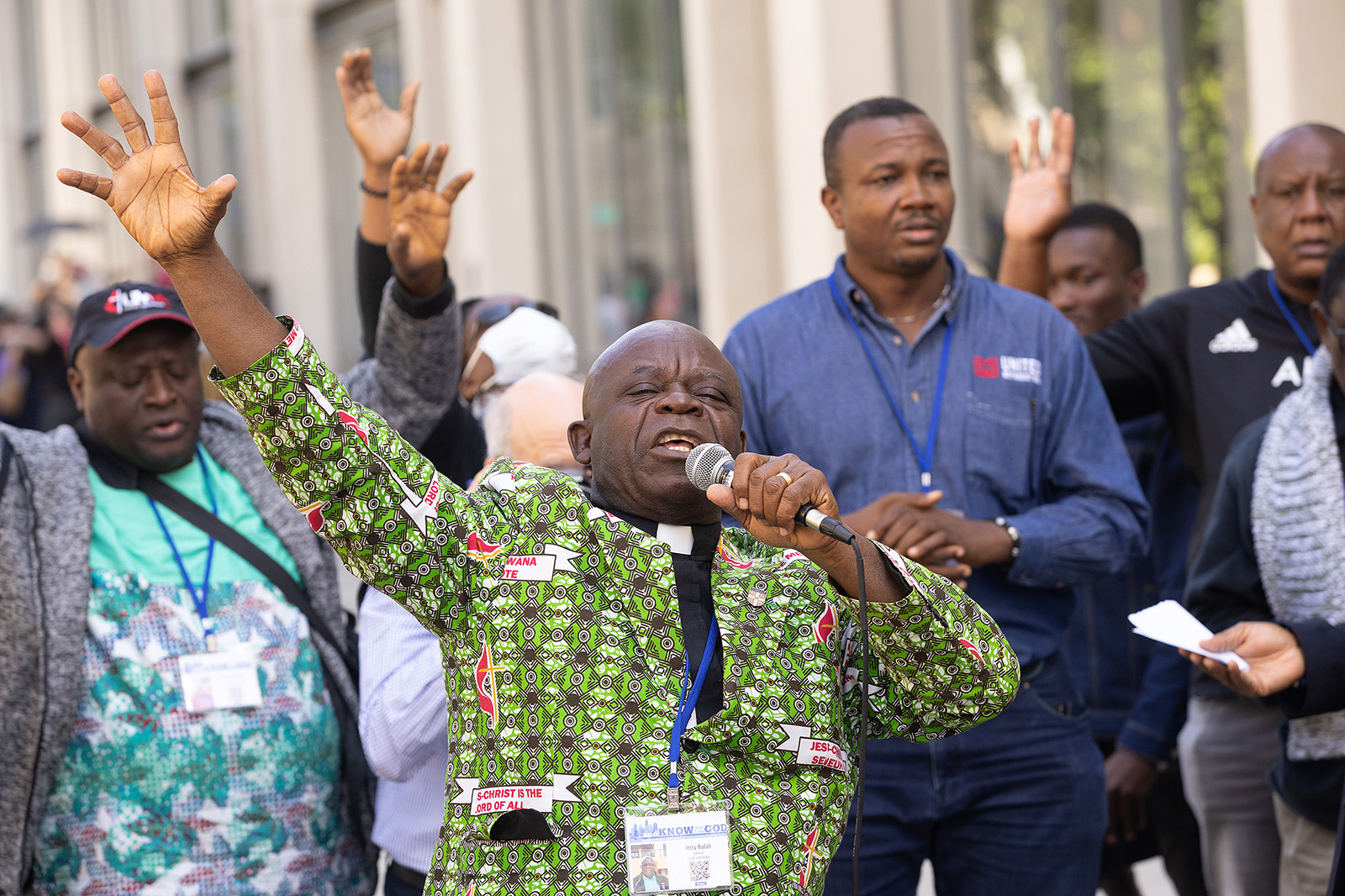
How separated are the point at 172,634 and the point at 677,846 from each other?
1657mm

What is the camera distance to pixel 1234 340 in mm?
4457

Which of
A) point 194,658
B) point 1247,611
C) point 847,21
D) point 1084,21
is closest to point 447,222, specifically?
point 194,658

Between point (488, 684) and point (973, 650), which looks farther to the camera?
point (973, 650)

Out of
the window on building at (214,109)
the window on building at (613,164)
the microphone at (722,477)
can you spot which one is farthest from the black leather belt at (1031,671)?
the window on building at (214,109)

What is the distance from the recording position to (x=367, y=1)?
14.0m

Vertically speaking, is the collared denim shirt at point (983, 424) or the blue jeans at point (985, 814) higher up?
the collared denim shirt at point (983, 424)

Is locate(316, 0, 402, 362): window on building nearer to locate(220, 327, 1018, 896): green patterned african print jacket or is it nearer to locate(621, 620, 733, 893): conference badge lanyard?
locate(220, 327, 1018, 896): green patterned african print jacket

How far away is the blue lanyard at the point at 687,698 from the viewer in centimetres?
247

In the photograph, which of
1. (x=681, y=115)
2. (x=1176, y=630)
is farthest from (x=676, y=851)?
(x=681, y=115)

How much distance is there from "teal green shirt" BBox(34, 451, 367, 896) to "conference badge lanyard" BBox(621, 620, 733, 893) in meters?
1.44

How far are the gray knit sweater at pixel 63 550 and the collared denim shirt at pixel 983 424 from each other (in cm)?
81

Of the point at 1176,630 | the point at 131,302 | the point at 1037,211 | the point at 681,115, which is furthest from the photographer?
the point at 681,115

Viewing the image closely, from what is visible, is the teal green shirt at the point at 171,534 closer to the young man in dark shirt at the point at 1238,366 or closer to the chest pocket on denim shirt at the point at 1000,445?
the chest pocket on denim shirt at the point at 1000,445

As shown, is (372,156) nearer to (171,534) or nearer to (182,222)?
(171,534)
